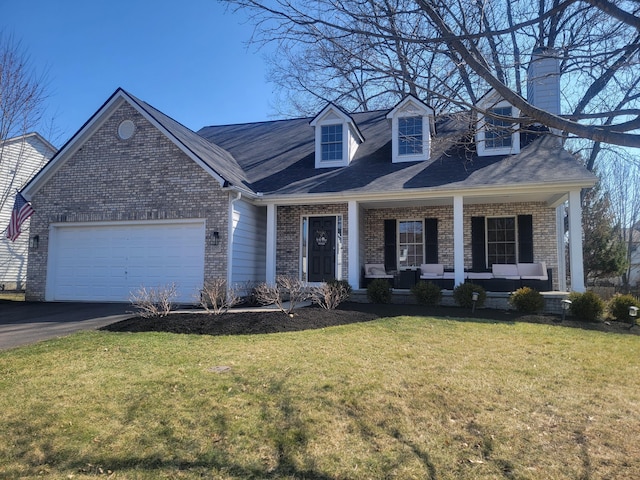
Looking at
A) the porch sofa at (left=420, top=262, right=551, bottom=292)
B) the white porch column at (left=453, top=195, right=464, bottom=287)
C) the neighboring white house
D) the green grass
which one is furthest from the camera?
the neighboring white house

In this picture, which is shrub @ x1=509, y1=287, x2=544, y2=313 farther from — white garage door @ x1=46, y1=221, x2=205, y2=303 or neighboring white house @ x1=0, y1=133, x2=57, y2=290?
neighboring white house @ x1=0, y1=133, x2=57, y2=290

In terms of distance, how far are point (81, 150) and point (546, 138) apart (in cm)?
1446

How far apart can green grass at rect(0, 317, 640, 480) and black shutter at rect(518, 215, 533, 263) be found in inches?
264

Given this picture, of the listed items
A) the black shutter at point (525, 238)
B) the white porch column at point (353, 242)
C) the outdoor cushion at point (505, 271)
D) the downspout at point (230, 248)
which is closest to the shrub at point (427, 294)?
the white porch column at point (353, 242)

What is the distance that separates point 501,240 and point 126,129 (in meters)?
12.1

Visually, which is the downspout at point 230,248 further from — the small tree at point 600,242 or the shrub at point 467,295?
the small tree at point 600,242

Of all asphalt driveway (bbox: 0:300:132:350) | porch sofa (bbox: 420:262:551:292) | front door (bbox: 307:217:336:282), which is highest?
front door (bbox: 307:217:336:282)

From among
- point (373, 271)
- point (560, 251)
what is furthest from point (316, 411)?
point (560, 251)

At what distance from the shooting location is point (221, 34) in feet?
19.1

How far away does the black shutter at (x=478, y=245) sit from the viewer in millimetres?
13445

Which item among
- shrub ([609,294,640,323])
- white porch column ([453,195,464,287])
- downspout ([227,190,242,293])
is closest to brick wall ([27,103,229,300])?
downspout ([227,190,242,293])

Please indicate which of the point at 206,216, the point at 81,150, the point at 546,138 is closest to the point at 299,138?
the point at 206,216

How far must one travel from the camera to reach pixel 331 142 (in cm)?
1420

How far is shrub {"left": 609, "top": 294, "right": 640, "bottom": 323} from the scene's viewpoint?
925cm
